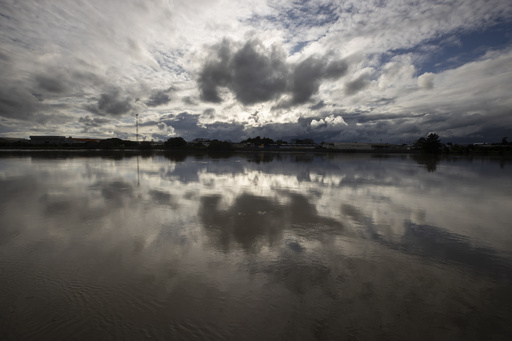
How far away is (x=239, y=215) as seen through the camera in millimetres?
12586

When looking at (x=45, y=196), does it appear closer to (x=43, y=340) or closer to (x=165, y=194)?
(x=165, y=194)

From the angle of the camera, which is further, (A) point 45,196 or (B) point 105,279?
(A) point 45,196

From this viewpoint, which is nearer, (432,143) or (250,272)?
(250,272)

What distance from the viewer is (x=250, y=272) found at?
7.02 m

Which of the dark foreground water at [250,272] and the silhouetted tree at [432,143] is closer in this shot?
the dark foreground water at [250,272]

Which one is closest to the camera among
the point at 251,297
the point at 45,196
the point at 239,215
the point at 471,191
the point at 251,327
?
the point at 251,327

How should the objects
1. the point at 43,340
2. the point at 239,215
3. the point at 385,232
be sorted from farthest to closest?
the point at 239,215 → the point at 385,232 → the point at 43,340

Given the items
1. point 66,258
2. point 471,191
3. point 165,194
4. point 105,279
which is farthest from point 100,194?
point 471,191

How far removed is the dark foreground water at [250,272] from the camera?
5031 millimetres

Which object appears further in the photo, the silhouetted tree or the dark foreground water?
the silhouetted tree

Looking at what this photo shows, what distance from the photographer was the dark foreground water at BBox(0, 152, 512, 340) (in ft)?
16.5

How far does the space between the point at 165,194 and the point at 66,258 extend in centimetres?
935

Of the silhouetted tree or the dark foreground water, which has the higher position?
the silhouetted tree

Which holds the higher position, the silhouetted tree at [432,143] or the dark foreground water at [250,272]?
the silhouetted tree at [432,143]
